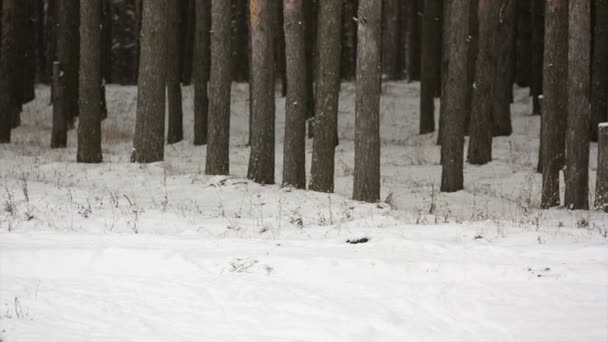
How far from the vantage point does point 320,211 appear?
10.2 meters

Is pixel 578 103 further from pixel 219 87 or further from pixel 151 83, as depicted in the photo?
pixel 151 83

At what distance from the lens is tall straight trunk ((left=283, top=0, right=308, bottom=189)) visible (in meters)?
12.2

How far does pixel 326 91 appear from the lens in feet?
38.9

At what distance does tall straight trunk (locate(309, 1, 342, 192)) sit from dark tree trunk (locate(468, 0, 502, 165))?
5.00 metres

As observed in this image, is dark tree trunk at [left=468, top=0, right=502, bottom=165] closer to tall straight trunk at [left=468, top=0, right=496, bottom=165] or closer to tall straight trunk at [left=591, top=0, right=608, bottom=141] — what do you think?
tall straight trunk at [left=468, top=0, right=496, bottom=165]

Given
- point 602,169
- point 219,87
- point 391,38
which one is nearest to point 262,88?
point 219,87

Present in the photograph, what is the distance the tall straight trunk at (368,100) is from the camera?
35.5ft

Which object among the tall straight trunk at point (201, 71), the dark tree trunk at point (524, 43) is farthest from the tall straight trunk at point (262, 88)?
the dark tree trunk at point (524, 43)

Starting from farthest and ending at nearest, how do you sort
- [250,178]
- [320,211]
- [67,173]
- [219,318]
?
1. [67,173]
2. [250,178]
3. [320,211]
4. [219,318]

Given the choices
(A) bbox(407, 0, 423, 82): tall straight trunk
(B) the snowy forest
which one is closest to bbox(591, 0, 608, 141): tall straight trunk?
(B) the snowy forest

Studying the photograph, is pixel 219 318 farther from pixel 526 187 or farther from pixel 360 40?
pixel 526 187

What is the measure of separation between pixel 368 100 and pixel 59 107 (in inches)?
418

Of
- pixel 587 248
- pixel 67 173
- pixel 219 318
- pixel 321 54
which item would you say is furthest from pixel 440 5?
pixel 219 318

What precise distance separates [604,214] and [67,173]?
32.9 feet
